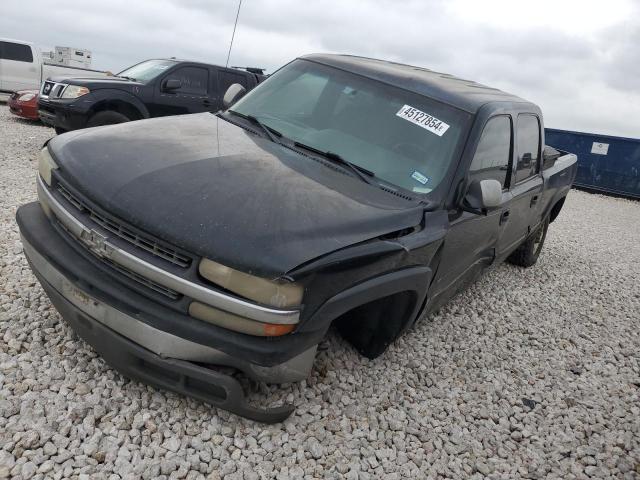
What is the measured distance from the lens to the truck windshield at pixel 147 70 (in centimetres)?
810

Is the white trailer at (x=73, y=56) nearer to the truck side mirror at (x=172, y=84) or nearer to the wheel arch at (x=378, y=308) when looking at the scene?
the truck side mirror at (x=172, y=84)

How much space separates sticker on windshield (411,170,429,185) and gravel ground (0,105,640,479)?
3.74ft

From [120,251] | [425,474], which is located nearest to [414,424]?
[425,474]

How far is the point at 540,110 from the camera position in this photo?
15.5ft

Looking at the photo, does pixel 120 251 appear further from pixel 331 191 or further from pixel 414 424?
pixel 414 424

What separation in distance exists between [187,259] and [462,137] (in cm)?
182

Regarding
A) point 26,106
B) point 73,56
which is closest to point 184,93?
point 26,106

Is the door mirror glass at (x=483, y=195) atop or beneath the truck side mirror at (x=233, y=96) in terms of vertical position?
beneath

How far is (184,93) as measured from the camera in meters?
8.27

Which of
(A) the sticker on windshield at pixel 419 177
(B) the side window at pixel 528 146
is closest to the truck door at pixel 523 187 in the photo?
(B) the side window at pixel 528 146

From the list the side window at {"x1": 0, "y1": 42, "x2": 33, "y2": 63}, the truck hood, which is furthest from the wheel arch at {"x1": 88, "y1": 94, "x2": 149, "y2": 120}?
the side window at {"x1": 0, "y1": 42, "x2": 33, "y2": 63}

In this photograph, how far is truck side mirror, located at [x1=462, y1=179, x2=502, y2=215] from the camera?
9.15ft

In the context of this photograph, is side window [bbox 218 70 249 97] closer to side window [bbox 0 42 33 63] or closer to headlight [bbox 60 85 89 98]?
headlight [bbox 60 85 89 98]

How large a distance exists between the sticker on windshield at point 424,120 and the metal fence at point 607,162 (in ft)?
48.8
